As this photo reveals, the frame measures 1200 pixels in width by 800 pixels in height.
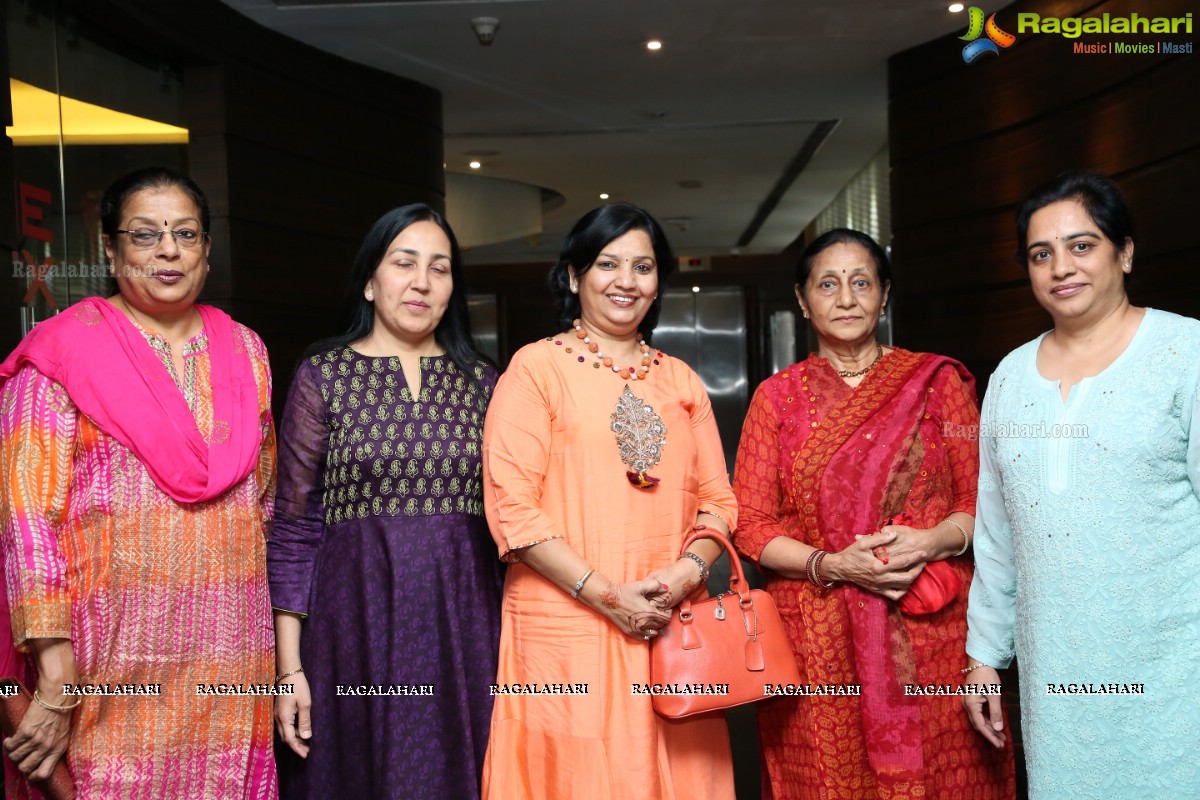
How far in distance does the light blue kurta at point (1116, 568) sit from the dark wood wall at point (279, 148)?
345 centimetres

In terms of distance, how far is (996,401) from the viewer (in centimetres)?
189

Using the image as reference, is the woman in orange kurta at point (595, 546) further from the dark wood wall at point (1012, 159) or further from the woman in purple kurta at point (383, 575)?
the dark wood wall at point (1012, 159)

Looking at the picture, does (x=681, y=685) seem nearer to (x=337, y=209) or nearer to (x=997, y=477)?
(x=997, y=477)

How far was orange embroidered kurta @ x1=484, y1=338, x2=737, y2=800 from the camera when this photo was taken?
1913mm

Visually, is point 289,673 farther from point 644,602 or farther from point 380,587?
point 644,602

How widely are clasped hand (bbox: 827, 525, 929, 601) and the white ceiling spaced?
9.79 ft

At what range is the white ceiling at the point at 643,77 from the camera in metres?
4.45

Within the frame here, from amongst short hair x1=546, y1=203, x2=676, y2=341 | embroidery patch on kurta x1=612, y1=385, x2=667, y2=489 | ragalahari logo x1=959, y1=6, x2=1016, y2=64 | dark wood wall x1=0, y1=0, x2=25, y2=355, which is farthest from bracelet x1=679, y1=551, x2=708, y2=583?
ragalahari logo x1=959, y1=6, x2=1016, y2=64

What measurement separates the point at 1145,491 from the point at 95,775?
182 centimetres

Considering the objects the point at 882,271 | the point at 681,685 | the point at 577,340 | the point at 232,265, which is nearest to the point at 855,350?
the point at 882,271

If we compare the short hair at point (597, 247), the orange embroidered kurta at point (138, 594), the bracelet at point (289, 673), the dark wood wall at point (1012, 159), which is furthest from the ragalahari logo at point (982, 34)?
the bracelet at point (289, 673)

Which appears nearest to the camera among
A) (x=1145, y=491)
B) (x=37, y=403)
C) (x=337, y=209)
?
(x=1145, y=491)

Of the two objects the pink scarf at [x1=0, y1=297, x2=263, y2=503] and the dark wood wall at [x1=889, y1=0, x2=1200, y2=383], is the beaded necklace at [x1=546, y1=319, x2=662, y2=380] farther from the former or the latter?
the dark wood wall at [x1=889, y1=0, x2=1200, y2=383]

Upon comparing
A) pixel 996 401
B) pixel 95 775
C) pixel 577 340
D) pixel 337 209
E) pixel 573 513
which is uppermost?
pixel 337 209
